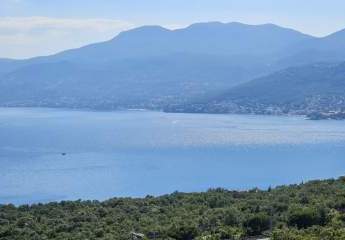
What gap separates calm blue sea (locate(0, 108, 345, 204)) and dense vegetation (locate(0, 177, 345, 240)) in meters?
24.3

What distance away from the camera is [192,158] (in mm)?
66125

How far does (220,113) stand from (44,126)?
129ft

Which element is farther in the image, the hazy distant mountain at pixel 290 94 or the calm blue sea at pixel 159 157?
the hazy distant mountain at pixel 290 94

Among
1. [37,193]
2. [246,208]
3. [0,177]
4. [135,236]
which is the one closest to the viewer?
[135,236]

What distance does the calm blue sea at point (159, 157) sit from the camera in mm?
50875

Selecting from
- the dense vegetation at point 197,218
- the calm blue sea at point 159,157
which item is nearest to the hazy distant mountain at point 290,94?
the calm blue sea at point 159,157

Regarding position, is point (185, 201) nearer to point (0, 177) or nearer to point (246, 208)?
point (246, 208)

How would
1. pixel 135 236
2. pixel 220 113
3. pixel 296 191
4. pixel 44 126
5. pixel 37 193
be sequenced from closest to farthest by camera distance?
pixel 135 236 → pixel 296 191 → pixel 37 193 → pixel 44 126 → pixel 220 113

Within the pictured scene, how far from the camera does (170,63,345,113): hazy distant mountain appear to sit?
12509cm

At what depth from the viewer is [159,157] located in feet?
221

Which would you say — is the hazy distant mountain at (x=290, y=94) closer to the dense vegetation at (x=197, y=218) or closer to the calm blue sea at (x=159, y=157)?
the calm blue sea at (x=159, y=157)

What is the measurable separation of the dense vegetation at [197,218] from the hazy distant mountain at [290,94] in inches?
3870

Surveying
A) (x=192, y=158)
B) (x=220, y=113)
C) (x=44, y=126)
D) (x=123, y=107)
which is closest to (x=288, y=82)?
(x=220, y=113)

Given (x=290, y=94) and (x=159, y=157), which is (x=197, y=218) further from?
(x=290, y=94)
